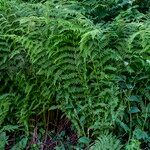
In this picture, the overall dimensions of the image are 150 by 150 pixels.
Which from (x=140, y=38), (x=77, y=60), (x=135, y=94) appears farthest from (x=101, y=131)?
(x=140, y=38)

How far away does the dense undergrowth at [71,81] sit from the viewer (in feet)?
12.5

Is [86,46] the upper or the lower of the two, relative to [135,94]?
upper

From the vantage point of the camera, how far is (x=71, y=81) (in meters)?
3.98

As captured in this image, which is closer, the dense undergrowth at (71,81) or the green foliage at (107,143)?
the green foliage at (107,143)

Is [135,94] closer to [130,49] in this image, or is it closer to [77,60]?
[130,49]

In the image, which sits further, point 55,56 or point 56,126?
point 56,126

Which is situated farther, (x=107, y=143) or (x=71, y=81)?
(x=71, y=81)

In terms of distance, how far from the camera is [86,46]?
12.5 ft

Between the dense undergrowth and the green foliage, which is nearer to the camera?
the green foliage

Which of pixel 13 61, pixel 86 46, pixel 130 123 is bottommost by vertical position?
pixel 130 123

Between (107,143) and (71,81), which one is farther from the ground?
(71,81)

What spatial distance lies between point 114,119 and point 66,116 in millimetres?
691

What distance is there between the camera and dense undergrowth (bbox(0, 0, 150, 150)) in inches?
150

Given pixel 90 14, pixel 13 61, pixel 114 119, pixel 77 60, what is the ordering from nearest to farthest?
pixel 114 119 → pixel 77 60 → pixel 13 61 → pixel 90 14
